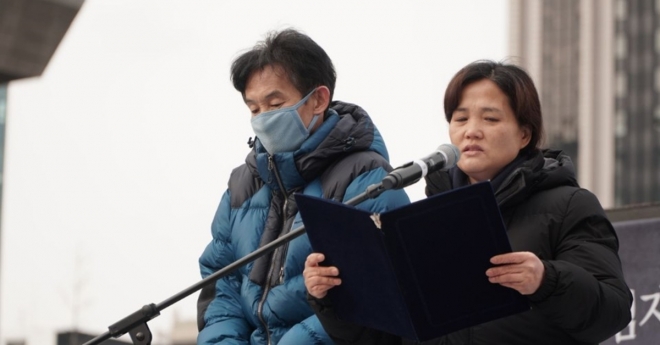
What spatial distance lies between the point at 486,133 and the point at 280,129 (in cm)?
90

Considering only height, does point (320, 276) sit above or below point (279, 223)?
below

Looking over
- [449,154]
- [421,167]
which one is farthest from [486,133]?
[421,167]

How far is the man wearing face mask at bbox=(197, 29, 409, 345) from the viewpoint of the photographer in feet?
15.9

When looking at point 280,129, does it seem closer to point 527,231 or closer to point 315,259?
point 315,259

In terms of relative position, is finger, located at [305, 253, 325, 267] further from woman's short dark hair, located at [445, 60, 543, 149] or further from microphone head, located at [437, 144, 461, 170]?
woman's short dark hair, located at [445, 60, 543, 149]

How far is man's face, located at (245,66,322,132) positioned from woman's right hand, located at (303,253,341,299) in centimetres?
98

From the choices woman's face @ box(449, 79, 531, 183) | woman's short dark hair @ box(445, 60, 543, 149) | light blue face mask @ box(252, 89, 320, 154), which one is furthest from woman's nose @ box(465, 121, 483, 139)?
light blue face mask @ box(252, 89, 320, 154)

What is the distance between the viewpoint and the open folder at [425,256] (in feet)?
12.6

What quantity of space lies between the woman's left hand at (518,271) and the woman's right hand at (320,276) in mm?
513

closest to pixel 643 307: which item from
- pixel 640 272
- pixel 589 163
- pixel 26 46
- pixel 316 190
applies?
pixel 640 272

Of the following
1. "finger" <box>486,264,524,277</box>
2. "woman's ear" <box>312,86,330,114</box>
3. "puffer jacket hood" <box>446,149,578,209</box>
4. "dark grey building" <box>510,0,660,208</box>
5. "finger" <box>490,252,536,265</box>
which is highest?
"dark grey building" <box>510,0,660,208</box>

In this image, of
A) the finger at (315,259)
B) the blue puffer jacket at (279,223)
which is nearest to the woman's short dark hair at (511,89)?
the blue puffer jacket at (279,223)

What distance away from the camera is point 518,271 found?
12.5 ft

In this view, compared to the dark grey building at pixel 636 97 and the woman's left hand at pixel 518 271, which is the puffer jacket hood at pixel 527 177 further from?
the dark grey building at pixel 636 97
